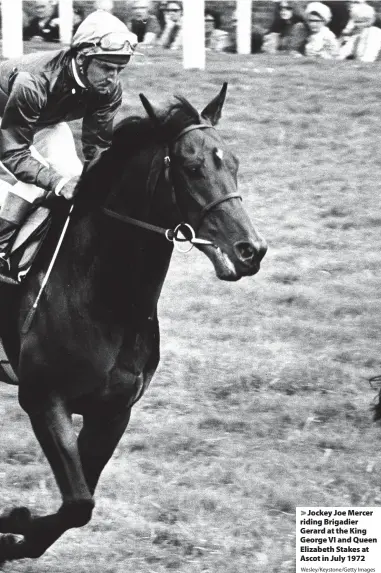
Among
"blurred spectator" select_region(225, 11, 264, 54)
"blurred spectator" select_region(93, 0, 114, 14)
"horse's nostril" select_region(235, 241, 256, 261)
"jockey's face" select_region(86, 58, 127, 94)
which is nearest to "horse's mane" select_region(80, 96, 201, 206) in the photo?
"jockey's face" select_region(86, 58, 127, 94)

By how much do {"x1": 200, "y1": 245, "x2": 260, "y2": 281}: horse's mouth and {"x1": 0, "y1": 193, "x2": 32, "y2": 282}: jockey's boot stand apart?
1.08m

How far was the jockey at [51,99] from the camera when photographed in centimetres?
527

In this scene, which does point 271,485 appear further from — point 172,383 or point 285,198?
point 285,198

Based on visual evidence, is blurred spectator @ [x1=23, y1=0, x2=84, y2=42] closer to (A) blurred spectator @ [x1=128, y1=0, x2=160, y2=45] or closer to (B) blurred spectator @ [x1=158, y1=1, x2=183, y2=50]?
(A) blurred spectator @ [x1=128, y1=0, x2=160, y2=45]

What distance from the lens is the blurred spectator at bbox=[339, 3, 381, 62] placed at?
13.3m

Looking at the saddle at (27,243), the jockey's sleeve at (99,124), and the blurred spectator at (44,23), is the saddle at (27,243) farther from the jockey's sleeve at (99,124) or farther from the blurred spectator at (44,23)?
the blurred spectator at (44,23)

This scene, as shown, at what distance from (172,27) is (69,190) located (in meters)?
9.00

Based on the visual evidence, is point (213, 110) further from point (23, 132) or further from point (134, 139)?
point (23, 132)

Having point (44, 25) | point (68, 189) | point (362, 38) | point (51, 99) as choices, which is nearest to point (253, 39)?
point (362, 38)

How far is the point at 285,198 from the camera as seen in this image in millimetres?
11266

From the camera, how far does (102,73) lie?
211 inches

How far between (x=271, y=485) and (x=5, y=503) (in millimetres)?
1337

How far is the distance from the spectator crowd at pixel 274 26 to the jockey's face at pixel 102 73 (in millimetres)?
8107

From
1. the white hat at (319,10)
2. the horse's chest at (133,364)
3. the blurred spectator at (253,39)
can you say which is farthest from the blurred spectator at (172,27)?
the horse's chest at (133,364)
